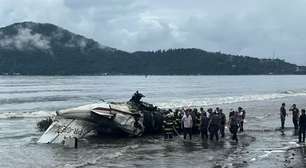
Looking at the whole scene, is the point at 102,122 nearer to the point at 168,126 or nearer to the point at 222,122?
the point at 168,126

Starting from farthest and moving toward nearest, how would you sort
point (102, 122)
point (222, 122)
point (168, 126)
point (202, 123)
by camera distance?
point (168, 126), point (102, 122), point (202, 123), point (222, 122)

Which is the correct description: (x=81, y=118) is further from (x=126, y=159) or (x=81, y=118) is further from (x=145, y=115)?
(x=126, y=159)

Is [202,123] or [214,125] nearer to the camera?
[214,125]

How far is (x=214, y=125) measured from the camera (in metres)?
29.0

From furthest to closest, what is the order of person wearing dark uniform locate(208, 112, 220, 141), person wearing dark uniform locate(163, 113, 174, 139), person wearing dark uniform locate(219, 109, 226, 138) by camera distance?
1. person wearing dark uniform locate(163, 113, 174, 139)
2. person wearing dark uniform locate(219, 109, 226, 138)
3. person wearing dark uniform locate(208, 112, 220, 141)

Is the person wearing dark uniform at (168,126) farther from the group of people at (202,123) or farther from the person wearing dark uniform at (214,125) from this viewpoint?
the person wearing dark uniform at (214,125)

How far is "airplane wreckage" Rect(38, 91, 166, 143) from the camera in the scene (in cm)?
3111

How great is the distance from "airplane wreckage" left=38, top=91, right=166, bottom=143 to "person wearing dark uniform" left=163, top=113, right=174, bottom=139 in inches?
17.2

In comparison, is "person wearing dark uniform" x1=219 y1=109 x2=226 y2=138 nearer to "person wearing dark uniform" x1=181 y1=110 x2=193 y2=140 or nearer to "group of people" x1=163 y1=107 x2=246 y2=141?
"group of people" x1=163 y1=107 x2=246 y2=141

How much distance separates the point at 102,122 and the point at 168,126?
374 cm

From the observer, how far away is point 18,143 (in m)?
31.7

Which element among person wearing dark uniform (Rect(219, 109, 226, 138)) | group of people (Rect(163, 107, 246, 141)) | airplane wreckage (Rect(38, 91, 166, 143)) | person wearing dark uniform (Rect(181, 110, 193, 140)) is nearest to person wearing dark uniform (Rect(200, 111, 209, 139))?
group of people (Rect(163, 107, 246, 141))

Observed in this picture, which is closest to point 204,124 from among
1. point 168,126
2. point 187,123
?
point 187,123

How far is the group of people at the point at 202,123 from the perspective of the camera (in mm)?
29031
